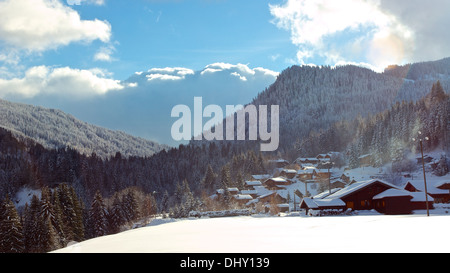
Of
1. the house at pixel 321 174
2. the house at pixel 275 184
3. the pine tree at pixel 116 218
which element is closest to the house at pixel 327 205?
the pine tree at pixel 116 218

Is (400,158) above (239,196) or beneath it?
above

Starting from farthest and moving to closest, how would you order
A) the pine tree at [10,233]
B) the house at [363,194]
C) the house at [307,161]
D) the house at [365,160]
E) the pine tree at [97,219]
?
the house at [307,161], the house at [365,160], the pine tree at [97,219], the house at [363,194], the pine tree at [10,233]

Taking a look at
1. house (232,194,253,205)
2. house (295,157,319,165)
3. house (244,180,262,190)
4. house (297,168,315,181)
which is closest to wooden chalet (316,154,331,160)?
house (295,157,319,165)

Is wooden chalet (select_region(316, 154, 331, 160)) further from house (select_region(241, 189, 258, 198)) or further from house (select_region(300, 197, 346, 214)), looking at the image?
house (select_region(300, 197, 346, 214))

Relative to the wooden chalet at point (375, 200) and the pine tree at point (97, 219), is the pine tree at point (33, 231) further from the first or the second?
the wooden chalet at point (375, 200)

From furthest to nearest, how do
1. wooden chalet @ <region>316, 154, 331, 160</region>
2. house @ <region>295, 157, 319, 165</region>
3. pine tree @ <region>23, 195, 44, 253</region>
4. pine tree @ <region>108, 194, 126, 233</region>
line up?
wooden chalet @ <region>316, 154, 331, 160</region>
house @ <region>295, 157, 319, 165</region>
pine tree @ <region>108, 194, 126, 233</region>
pine tree @ <region>23, 195, 44, 253</region>

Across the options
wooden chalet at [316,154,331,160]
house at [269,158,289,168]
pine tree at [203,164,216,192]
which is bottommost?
A: pine tree at [203,164,216,192]

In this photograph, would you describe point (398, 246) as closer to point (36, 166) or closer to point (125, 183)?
point (125, 183)

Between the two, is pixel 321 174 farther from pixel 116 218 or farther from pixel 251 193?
pixel 116 218

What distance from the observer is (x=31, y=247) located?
55.0 meters

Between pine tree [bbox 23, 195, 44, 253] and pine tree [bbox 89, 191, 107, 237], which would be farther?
pine tree [bbox 89, 191, 107, 237]
